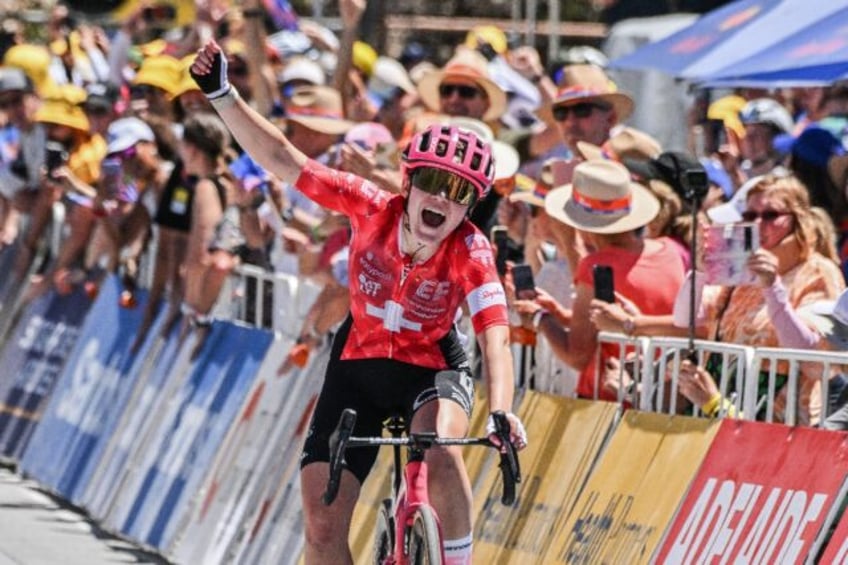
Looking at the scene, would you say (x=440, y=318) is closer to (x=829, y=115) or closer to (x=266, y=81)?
(x=829, y=115)

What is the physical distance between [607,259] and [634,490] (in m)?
1.37

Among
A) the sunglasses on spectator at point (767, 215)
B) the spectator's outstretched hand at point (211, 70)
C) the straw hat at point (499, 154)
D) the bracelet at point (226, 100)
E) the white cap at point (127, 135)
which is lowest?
the bracelet at point (226, 100)

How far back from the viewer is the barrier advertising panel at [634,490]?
835cm

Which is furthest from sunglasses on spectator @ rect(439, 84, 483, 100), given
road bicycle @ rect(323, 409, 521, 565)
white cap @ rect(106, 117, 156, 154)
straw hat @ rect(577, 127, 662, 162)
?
road bicycle @ rect(323, 409, 521, 565)

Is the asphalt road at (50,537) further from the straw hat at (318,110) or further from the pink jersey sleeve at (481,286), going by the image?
the pink jersey sleeve at (481,286)

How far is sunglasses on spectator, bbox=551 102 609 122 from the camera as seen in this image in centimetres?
1156

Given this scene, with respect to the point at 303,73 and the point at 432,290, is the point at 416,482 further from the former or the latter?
the point at 303,73

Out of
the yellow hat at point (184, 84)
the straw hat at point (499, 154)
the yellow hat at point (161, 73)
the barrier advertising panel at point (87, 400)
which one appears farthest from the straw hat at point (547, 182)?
the yellow hat at point (161, 73)

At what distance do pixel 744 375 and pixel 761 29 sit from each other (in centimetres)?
464

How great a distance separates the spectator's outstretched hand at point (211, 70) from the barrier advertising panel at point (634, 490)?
2077 millimetres

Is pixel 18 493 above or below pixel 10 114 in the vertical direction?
below

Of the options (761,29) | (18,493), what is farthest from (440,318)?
(18,493)

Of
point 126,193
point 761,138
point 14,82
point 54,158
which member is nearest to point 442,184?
point 761,138

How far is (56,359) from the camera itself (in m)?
16.2
